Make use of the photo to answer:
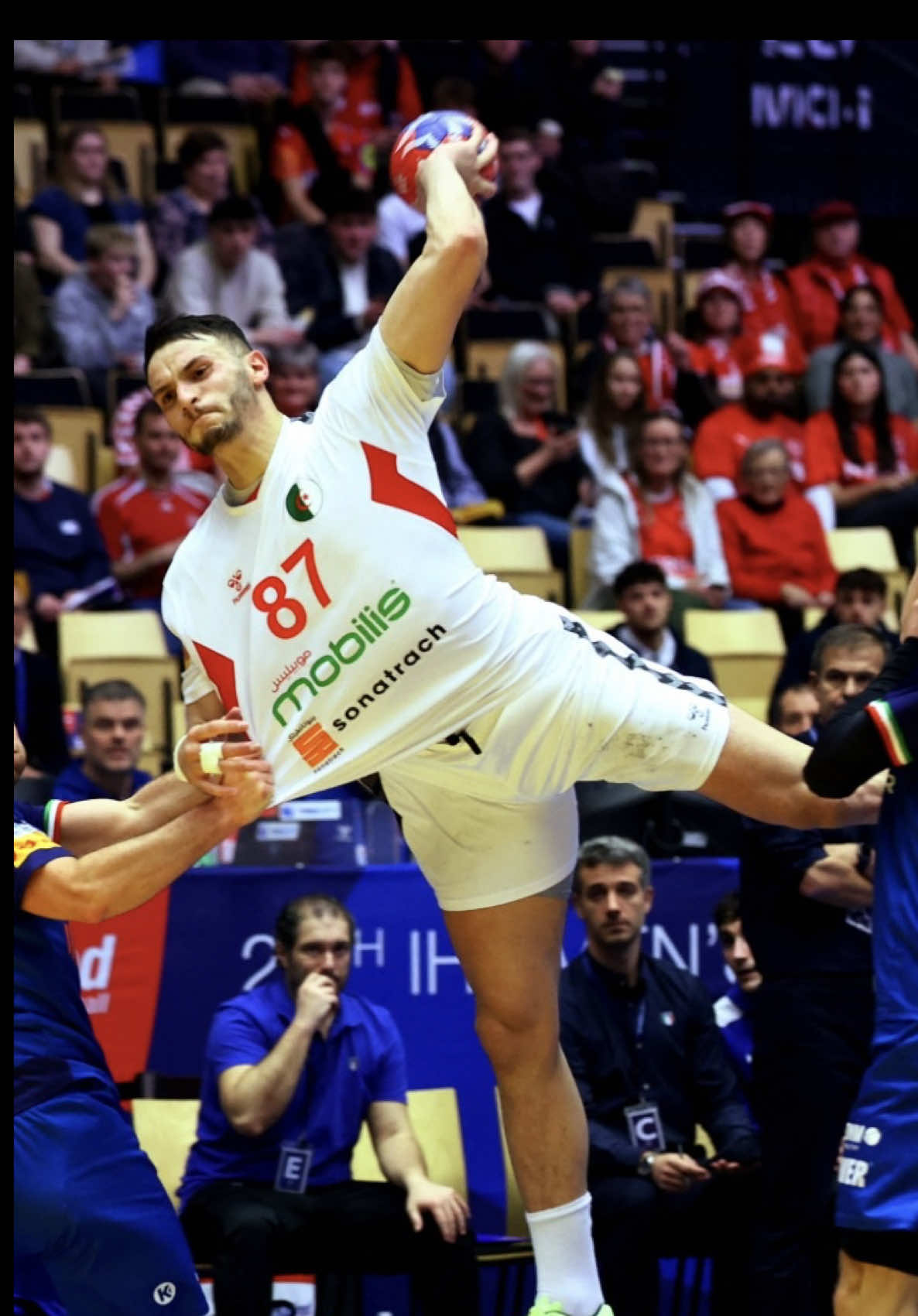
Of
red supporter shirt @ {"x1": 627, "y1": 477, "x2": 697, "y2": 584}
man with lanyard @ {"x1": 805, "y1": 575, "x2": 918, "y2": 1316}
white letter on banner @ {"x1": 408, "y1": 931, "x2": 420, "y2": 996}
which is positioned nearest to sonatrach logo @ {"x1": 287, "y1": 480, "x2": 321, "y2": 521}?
man with lanyard @ {"x1": 805, "y1": 575, "x2": 918, "y2": 1316}

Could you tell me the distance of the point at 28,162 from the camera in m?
13.1

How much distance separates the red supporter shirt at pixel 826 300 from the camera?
13.6 meters

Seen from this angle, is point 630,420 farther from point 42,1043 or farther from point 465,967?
point 42,1043

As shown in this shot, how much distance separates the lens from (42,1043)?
16.0ft

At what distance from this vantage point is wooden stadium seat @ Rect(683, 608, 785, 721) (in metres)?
9.87

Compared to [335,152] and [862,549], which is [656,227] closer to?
[335,152]

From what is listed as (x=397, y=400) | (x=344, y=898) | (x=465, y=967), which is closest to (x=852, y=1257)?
(x=465, y=967)

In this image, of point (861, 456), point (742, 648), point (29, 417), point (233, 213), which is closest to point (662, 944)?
point (742, 648)

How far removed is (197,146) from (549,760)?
8.48m

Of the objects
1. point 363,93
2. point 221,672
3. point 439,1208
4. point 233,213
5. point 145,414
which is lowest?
point 439,1208

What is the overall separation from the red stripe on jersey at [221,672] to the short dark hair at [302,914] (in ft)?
5.85

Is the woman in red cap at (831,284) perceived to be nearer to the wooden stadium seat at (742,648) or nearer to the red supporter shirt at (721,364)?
the red supporter shirt at (721,364)

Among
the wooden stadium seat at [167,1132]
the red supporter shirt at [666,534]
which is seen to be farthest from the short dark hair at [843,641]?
the red supporter shirt at [666,534]

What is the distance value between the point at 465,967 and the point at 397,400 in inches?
56.3
